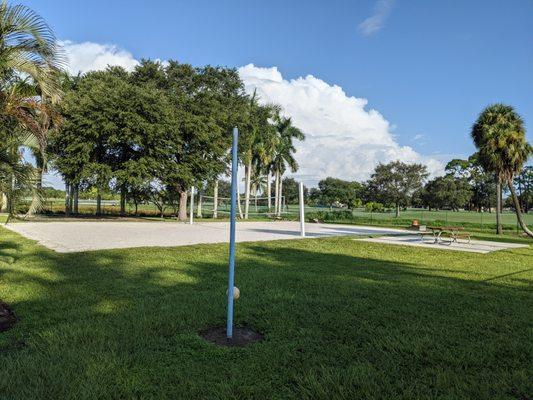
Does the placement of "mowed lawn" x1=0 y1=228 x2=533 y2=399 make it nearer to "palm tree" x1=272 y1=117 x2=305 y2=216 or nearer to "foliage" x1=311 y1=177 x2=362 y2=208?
"palm tree" x1=272 y1=117 x2=305 y2=216

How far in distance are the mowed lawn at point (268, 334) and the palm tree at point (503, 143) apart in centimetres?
1410

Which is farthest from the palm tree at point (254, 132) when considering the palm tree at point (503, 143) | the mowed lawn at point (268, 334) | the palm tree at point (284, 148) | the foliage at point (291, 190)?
the foliage at point (291, 190)

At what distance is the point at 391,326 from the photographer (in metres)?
4.16

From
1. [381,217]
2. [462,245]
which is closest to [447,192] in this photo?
[381,217]

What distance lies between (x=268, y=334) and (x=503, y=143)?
64.9ft

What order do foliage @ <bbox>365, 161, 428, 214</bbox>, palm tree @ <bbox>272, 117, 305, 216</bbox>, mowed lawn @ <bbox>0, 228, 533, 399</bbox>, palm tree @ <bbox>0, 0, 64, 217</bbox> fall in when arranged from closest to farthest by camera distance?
mowed lawn @ <bbox>0, 228, 533, 399</bbox>, palm tree @ <bbox>0, 0, 64, 217</bbox>, palm tree @ <bbox>272, 117, 305, 216</bbox>, foliage @ <bbox>365, 161, 428, 214</bbox>

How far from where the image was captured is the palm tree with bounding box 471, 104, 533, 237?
19.4 metres

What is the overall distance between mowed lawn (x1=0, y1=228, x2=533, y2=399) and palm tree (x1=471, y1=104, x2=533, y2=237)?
1410 centimetres

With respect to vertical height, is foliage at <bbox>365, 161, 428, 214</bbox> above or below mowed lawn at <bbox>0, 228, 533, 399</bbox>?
above

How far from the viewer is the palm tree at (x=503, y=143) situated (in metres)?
19.4

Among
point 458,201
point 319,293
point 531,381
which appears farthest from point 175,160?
point 458,201

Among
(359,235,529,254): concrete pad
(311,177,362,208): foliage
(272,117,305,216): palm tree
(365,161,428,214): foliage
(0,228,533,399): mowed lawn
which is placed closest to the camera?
(0,228,533,399): mowed lawn

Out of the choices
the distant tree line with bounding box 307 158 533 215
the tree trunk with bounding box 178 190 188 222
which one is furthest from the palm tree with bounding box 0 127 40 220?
the distant tree line with bounding box 307 158 533 215

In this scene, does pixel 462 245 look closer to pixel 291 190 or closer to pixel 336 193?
pixel 291 190
